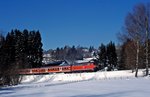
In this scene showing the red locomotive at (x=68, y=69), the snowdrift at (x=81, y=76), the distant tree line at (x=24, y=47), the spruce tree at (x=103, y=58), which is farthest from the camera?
the spruce tree at (x=103, y=58)

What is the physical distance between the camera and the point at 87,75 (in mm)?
59094

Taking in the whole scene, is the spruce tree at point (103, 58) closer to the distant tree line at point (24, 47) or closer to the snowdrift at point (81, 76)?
the distant tree line at point (24, 47)

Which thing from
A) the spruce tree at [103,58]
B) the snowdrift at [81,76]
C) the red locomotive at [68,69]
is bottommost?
the snowdrift at [81,76]

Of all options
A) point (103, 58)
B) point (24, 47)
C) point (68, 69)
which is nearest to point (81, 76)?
point (68, 69)

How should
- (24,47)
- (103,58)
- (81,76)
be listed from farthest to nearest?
(103,58), (24,47), (81,76)

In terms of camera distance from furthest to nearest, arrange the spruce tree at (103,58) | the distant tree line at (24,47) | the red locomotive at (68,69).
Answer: the spruce tree at (103,58) → the distant tree line at (24,47) → the red locomotive at (68,69)

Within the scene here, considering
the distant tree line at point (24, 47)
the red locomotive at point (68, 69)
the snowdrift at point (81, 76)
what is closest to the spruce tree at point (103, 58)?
the distant tree line at point (24, 47)

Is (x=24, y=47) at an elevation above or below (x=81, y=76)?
above

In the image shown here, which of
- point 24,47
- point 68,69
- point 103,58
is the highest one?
point 24,47

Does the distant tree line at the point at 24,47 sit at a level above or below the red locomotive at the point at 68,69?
above

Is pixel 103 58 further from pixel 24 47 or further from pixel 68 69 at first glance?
pixel 68 69

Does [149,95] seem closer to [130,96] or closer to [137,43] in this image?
[130,96]

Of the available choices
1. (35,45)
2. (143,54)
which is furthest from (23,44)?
(143,54)

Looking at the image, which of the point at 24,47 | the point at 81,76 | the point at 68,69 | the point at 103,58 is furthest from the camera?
the point at 103,58
